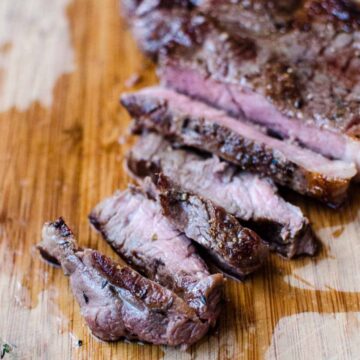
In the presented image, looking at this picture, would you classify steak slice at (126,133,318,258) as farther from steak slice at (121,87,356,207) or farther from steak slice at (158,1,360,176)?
steak slice at (158,1,360,176)

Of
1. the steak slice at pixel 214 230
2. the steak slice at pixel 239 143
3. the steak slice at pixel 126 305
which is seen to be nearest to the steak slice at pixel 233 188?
the steak slice at pixel 239 143

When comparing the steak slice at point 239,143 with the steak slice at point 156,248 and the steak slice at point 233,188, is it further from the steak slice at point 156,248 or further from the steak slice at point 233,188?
the steak slice at point 156,248

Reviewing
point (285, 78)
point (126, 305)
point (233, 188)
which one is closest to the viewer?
point (126, 305)

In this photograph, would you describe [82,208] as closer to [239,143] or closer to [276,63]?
[239,143]

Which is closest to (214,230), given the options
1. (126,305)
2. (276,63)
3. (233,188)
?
(233,188)

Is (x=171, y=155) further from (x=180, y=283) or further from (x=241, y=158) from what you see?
(x=180, y=283)

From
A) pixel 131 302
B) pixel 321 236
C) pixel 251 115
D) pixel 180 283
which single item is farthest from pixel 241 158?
pixel 131 302

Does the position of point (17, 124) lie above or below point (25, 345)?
above
